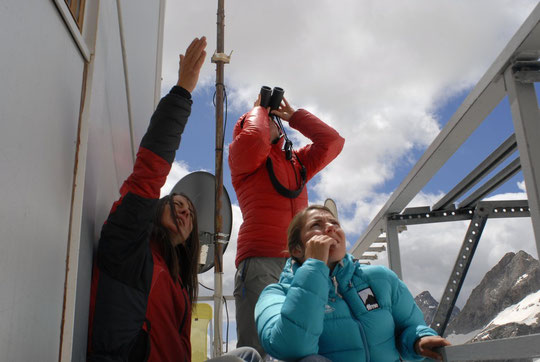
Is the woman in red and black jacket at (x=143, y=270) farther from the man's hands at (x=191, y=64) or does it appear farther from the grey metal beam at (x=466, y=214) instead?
the grey metal beam at (x=466, y=214)

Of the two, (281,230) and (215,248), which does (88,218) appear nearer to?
(281,230)

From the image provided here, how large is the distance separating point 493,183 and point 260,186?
1.39 meters

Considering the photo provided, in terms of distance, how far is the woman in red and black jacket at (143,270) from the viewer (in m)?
1.40

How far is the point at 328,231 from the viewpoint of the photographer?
5.44 feet

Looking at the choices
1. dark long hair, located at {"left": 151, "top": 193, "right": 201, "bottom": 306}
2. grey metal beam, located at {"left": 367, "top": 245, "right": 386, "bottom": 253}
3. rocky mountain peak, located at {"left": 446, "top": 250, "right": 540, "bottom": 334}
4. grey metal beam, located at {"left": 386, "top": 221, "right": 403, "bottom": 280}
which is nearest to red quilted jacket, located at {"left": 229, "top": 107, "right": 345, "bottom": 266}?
dark long hair, located at {"left": 151, "top": 193, "right": 201, "bottom": 306}

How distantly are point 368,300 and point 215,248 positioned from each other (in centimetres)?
202

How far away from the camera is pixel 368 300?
1501 mm

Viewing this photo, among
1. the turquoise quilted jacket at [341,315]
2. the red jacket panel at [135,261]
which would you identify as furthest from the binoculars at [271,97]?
the turquoise quilted jacket at [341,315]

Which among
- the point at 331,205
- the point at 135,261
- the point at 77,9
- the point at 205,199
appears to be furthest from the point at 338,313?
the point at 205,199

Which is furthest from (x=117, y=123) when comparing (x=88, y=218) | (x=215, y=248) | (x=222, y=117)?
(x=222, y=117)

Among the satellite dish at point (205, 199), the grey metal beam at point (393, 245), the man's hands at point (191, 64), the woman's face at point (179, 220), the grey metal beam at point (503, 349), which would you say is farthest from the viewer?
the satellite dish at point (205, 199)

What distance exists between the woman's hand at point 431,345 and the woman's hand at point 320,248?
35 centimetres

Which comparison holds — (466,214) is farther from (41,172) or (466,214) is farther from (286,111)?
(41,172)

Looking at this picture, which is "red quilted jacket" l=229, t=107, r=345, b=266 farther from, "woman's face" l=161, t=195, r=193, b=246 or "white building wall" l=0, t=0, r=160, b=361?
"white building wall" l=0, t=0, r=160, b=361
